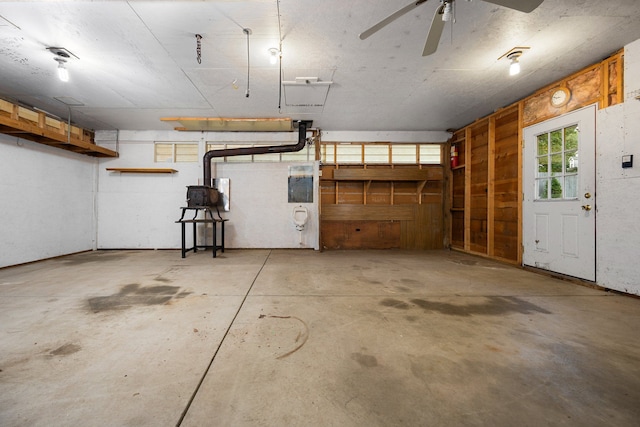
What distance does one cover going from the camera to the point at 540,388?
1.27 meters

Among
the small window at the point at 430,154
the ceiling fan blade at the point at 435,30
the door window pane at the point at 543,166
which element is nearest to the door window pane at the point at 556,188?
the door window pane at the point at 543,166

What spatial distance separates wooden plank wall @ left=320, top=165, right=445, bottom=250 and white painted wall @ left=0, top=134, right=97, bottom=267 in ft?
17.1

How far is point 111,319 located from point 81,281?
5.51 ft

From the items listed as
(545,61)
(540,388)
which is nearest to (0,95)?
(540,388)

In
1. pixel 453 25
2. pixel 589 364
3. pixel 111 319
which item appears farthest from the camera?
pixel 453 25

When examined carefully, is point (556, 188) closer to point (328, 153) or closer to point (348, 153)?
point (348, 153)

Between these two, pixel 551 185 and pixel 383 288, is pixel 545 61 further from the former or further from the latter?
pixel 383 288

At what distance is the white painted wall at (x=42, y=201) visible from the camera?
155 inches

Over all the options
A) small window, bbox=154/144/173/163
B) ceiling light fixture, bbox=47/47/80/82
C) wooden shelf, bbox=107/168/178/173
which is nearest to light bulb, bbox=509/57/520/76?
ceiling light fixture, bbox=47/47/80/82

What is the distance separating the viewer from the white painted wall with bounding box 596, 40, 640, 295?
2.63m

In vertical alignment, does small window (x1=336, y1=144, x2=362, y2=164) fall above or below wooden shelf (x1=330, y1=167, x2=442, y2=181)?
above

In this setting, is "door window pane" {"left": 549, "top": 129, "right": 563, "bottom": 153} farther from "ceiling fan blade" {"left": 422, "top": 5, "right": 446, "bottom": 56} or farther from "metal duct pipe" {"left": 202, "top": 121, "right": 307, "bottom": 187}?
"metal duct pipe" {"left": 202, "top": 121, "right": 307, "bottom": 187}

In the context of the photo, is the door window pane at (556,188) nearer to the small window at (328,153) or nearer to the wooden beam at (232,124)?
the small window at (328,153)

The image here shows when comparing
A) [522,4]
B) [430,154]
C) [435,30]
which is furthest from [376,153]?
[522,4]
